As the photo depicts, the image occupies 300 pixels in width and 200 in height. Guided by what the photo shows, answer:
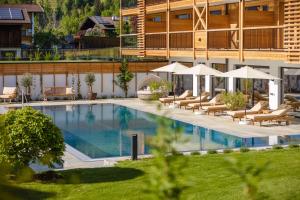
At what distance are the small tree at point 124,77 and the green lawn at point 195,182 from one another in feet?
65.0

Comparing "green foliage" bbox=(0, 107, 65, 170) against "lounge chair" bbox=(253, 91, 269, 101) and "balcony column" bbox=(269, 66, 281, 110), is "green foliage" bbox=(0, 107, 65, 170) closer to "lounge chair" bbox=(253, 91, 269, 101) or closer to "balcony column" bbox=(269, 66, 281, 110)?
"balcony column" bbox=(269, 66, 281, 110)

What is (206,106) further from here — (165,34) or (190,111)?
(165,34)

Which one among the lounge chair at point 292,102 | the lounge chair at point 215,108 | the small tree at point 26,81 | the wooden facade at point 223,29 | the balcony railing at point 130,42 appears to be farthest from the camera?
the balcony railing at point 130,42

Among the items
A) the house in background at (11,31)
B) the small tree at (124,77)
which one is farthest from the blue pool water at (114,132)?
the house in background at (11,31)

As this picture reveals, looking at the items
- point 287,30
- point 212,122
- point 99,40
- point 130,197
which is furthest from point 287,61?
point 99,40

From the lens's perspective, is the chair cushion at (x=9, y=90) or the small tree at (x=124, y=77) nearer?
the chair cushion at (x=9, y=90)

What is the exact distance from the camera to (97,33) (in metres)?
77.7

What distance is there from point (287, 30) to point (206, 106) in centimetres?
586

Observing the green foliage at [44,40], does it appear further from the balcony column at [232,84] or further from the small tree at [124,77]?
the balcony column at [232,84]

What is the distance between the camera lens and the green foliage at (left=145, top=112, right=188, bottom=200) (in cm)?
199

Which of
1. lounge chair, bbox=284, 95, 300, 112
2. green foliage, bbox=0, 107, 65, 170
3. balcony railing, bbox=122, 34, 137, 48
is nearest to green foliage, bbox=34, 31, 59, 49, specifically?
balcony railing, bbox=122, 34, 137, 48

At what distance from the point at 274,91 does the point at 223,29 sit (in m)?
3.86

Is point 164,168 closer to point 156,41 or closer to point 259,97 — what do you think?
point 259,97

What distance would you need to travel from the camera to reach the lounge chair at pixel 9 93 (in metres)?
30.2
